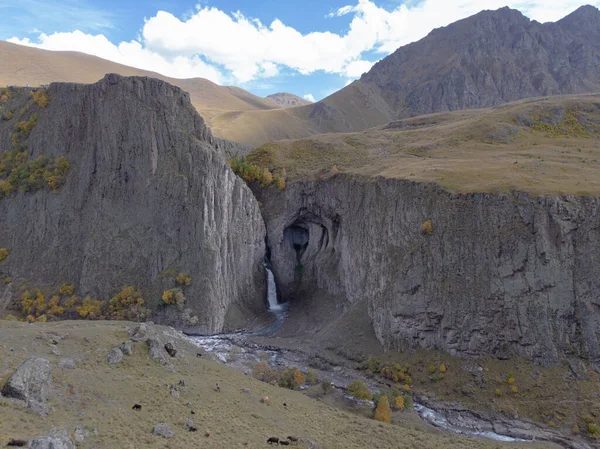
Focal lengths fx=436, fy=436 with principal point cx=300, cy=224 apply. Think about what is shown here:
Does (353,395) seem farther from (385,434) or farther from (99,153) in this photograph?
(99,153)

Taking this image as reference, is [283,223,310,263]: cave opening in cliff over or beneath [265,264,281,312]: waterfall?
over

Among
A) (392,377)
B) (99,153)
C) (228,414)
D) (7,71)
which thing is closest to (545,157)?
(392,377)

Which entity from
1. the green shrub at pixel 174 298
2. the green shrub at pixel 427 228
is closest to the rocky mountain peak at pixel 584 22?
the green shrub at pixel 427 228

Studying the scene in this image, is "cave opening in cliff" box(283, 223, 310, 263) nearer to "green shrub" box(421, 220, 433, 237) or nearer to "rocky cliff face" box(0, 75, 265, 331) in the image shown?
"rocky cliff face" box(0, 75, 265, 331)

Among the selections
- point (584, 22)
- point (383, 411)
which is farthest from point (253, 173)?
point (584, 22)

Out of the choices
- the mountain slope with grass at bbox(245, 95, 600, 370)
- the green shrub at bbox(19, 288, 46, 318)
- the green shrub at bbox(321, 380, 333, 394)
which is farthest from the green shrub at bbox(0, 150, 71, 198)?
the green shrub at bbox(321, 380, 333, 394)

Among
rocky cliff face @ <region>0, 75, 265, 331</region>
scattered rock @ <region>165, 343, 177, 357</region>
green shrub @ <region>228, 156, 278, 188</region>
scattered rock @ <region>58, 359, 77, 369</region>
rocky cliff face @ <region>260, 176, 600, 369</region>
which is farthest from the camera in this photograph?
green shrub @ <region>228, 156, 278, 188</region>

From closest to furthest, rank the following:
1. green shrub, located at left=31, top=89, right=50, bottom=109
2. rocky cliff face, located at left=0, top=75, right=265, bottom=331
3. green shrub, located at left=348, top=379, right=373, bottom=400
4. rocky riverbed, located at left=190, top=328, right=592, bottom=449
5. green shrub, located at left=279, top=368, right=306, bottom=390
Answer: rocky riverbed, located at left=190, top=328, right=592, bottom=449 < green shrub, located at left=348, top=379, right=373, bottom=400 < green shrub, located at left=279, top=368, right=306, bottom=390 < rocky cliff face, located at left=0, top=75, right=265, bottom=331 < green shrub, located at left=31, top=89, right=50, bottom=109
